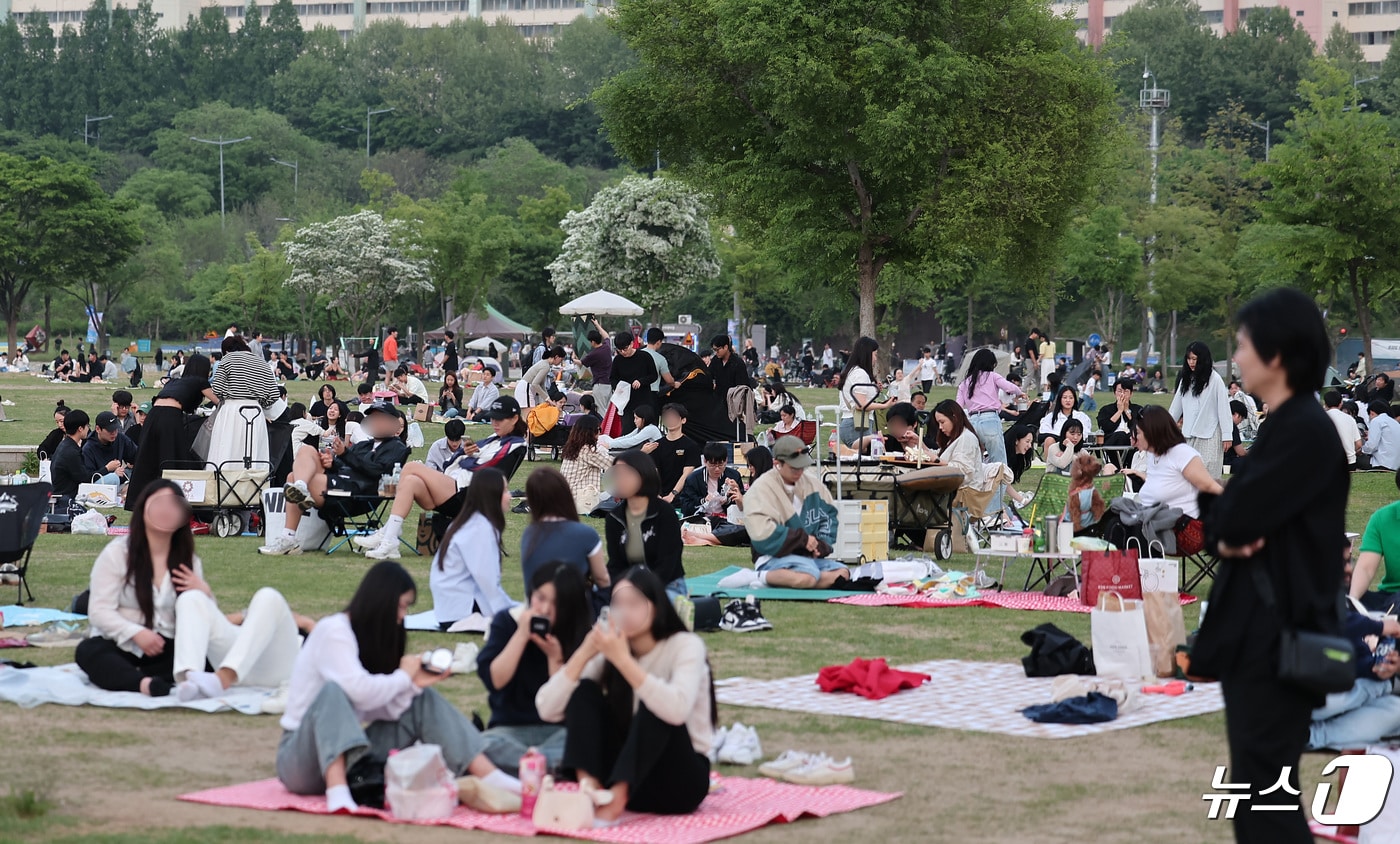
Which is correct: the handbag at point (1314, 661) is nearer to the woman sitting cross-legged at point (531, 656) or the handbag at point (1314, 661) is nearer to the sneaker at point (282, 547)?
the woman sitting cross-legged at point (531, 656)

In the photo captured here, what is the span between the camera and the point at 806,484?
12.8 meters

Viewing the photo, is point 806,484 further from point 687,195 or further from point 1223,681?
point 687,195

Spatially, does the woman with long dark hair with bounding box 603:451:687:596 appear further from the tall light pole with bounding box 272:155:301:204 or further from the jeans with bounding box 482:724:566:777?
the tall light pole with bounding box 272:155:301:204

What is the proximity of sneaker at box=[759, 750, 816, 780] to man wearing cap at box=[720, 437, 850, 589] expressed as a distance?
5298 millimetres

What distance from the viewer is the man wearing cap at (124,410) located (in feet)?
59.2

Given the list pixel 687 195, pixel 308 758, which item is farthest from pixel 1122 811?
pixel 687 195

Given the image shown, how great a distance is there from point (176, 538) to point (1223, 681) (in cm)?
514

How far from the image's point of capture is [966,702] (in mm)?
8398

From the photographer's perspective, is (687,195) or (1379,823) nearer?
(1379,823)

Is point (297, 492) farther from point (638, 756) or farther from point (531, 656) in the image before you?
point (638, 756)

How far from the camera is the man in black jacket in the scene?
16516mm

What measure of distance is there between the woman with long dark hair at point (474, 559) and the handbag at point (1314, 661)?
5.59 metres

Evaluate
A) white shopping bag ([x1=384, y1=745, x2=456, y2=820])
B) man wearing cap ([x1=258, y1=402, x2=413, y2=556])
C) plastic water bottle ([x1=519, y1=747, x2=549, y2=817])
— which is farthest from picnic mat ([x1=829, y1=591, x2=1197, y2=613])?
white shopping bag ([x1=384, y1=745, x2=456, y2=820])

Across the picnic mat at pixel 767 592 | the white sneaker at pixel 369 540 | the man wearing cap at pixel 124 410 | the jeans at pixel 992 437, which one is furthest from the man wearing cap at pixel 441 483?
the jeans at pixel 992 437
